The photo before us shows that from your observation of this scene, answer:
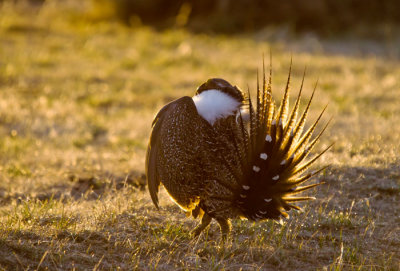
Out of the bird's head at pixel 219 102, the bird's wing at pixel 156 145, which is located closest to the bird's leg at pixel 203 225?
the bird's wing at pixel 156 145

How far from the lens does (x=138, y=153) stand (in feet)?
19.7

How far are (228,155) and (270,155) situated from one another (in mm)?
298

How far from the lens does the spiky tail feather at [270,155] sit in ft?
9.94

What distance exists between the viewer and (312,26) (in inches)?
496

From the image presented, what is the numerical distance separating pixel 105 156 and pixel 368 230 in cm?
294

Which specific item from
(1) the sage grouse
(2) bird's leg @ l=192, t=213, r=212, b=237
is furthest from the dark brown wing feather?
(2) bird's leg @ l=192, t=213, r=212, b=237

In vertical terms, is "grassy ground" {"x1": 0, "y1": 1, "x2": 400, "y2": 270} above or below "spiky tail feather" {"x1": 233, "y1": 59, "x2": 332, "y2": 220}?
below

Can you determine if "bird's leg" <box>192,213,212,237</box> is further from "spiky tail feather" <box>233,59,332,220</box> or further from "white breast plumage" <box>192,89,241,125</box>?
"white breast plumage" <box>192,89,241,125</box>

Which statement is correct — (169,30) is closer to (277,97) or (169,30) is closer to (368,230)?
(277,97)

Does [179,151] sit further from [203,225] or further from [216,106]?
[203,225]

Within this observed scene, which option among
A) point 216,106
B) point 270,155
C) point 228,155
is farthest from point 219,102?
point 270,155

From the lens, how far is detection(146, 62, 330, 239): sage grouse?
3047 millimetres

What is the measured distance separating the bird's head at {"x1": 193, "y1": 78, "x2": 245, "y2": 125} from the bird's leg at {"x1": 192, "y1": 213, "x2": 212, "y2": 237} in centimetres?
58

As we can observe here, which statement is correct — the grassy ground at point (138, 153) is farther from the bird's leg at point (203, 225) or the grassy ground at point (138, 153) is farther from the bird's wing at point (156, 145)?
the bird's wing at point (156, 145)
